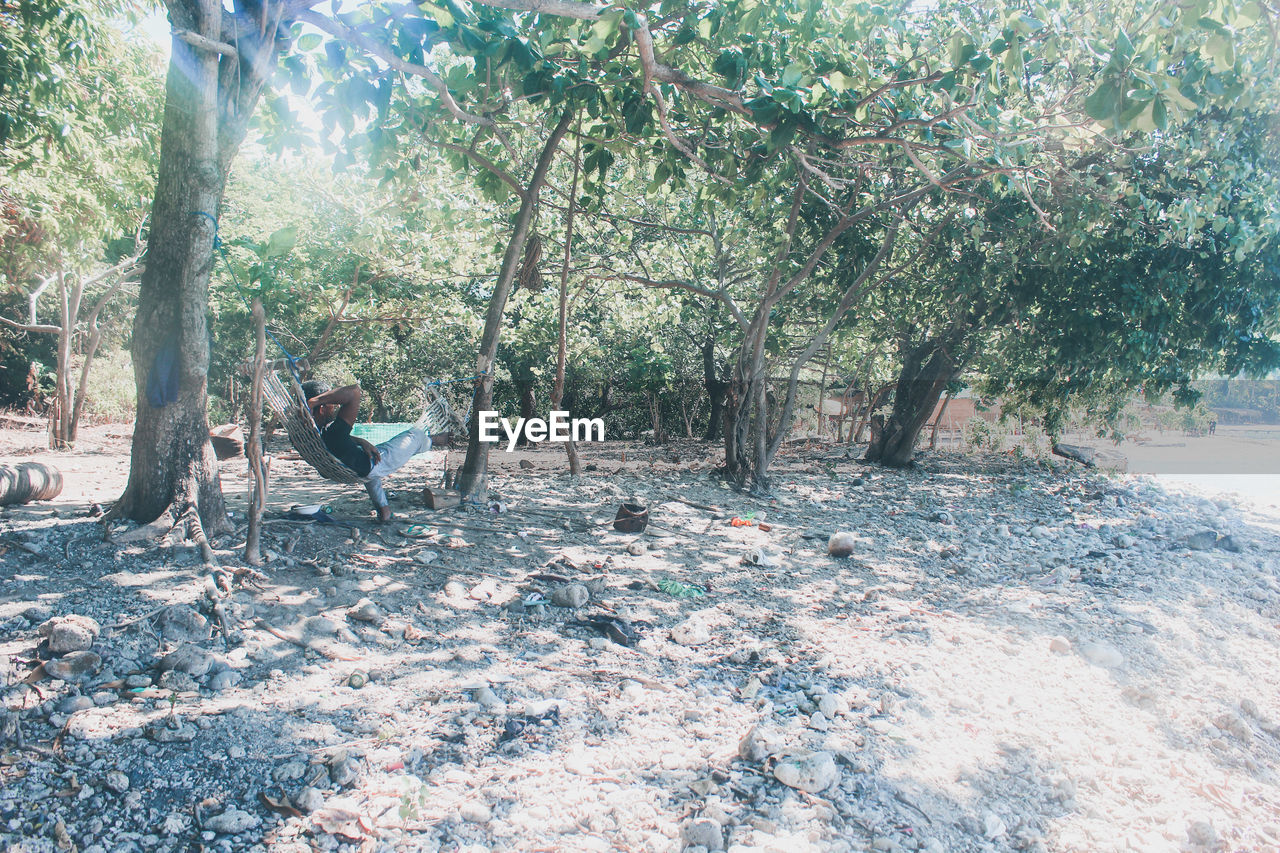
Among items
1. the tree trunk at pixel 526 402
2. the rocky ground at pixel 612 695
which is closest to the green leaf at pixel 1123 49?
the rocky ground at pixel 612 695

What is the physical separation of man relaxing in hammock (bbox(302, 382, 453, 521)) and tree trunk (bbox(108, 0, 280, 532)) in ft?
2.70

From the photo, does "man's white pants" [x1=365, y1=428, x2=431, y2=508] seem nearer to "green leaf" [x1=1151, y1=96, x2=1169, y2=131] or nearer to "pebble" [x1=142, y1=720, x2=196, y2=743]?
"pebble" [x1=142, y1=720, x2=196, y2=743]

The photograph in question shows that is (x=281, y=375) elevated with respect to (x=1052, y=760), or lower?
elevated

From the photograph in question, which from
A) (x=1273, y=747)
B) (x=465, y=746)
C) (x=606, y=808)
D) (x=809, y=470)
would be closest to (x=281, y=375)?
(x=465, y=746)

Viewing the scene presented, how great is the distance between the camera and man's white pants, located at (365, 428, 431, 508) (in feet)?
15.5

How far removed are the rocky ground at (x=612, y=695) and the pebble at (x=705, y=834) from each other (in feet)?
0.04

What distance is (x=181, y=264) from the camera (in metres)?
3.77

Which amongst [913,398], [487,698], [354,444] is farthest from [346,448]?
[913,398]

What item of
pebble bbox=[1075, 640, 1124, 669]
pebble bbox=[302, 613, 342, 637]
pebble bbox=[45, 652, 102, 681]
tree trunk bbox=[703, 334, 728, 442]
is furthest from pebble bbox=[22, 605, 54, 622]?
tree trunk bbox=[703, 334, 728, 442]

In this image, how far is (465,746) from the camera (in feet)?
7.64

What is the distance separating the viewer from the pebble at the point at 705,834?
193 centimetres

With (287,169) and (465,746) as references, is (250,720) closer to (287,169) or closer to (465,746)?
(465,746)

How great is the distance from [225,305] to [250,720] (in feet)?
27.3

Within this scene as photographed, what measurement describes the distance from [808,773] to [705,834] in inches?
18.1
